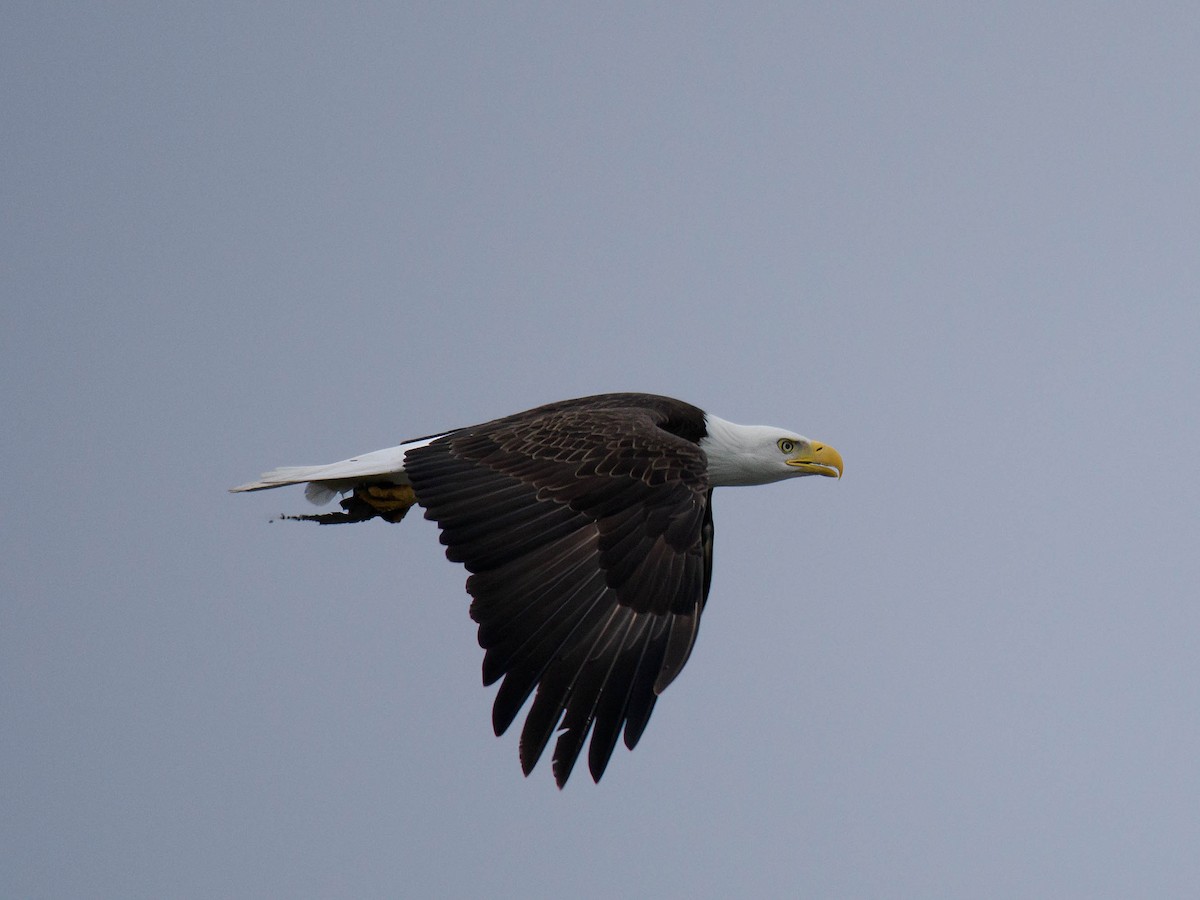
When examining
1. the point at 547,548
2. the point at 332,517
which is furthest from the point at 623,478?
the point at 332,517

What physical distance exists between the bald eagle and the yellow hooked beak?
1.05 metres

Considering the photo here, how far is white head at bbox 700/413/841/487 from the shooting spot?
884cm

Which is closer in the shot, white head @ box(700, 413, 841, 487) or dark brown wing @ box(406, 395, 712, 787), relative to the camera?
dark brown wing @ box(406, 395, 712, 787)

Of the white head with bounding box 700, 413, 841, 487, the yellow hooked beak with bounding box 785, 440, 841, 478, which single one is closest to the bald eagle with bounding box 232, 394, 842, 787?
the white head with bounding box 700, 413, 841, 487

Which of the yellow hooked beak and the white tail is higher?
the yellow hooked beak

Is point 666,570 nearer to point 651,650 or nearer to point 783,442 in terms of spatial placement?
point 651,650

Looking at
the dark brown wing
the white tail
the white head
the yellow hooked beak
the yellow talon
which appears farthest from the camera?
the yellow hooked beak

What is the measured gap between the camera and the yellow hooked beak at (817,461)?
898 cm

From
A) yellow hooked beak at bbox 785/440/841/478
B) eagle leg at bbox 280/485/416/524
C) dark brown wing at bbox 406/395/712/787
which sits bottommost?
dark brown wing at bbox 406/395/712/787

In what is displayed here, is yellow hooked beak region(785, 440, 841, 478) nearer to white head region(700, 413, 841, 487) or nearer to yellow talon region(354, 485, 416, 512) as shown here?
white head region(700, 413, 841, 487)

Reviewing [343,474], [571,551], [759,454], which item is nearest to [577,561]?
[571,551]

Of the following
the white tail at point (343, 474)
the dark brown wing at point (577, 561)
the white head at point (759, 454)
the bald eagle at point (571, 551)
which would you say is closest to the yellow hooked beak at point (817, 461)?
the white head at point (759, 454)

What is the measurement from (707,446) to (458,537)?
7.94 feet

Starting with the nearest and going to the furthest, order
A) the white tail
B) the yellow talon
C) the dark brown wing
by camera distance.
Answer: the dark brown wing → the white tail → the yellow talon
